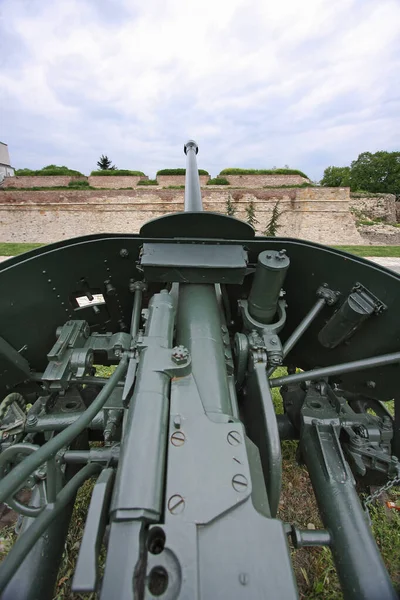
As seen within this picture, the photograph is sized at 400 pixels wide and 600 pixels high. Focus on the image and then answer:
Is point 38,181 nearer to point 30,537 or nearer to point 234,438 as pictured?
point 30,537

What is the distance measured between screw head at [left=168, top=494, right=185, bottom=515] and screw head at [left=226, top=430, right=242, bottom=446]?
0.73 ft

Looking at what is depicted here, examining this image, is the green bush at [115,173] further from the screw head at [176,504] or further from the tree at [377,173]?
the tree at [377,173]

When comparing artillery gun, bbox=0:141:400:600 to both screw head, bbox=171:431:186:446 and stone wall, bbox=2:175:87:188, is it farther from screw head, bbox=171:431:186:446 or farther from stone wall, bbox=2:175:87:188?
stone wall, bbox=2:175:87:188

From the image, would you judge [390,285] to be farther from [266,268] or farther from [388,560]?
[388,560]

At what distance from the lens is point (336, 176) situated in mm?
46188

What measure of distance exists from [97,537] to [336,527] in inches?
48.0

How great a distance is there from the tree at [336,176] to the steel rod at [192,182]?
44.1 metres

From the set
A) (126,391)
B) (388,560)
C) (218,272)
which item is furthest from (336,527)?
(218,272)

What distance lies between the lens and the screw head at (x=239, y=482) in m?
0.81

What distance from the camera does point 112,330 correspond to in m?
2.72

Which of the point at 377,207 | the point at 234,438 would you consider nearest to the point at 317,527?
the point at 234,438

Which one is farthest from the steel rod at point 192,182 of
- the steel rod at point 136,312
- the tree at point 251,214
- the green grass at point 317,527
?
the tree at point 251,214

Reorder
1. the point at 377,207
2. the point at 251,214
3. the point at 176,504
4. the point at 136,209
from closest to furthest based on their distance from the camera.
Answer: the point at 176,504
the point at 251,214
the point at 136,209
the point at 377,207

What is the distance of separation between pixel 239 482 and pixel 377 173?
162 ft
